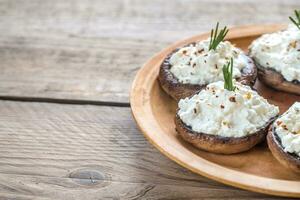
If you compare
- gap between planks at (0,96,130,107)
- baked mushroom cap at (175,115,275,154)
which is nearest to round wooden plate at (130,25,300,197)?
baked mushroom cap at (175,115,275,154)

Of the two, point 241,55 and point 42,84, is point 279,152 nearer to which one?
point 241,55

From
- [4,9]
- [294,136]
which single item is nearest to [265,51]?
[294,136]

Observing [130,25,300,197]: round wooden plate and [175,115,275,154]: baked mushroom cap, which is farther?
[175,115,275,154]: baked mushroom cap

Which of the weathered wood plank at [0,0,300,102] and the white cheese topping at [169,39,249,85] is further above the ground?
the white cheese topping at [169,39,249,85]

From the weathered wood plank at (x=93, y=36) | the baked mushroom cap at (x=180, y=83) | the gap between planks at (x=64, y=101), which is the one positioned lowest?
the gap between planks at (x=64, y=101)

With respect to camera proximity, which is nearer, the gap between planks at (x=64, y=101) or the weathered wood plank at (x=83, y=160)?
the weathered wood plank at (x=83, y=160)

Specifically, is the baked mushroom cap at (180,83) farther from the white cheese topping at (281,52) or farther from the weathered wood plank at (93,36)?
the weathered wood plank at (93,36)

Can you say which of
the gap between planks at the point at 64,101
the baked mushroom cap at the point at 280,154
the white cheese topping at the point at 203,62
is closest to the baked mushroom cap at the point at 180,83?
the white cheese topping at the point at 203,62

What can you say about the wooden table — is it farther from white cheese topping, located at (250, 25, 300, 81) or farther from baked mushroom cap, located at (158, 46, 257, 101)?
white cheese topping, located at (250, 25, 300, 81)
